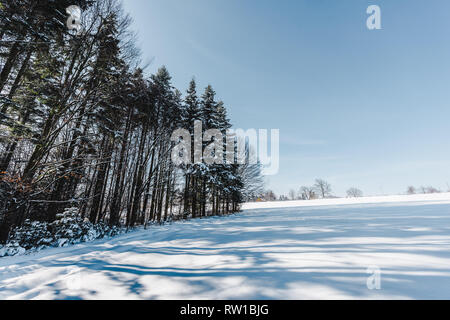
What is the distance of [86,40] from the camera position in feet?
20.3

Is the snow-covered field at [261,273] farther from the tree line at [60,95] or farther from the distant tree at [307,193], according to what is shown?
the distant tree at [307,193]

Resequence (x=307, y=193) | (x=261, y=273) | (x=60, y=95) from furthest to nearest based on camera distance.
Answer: (x=307, y=193)
(x=60, y=95)
(x=261, y=273)

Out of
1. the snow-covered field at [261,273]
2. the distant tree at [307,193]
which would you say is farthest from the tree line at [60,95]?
the distant tree at [307,193]

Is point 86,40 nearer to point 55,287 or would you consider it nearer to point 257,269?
point 55,287

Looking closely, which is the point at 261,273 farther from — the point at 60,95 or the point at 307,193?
the point at 307,193

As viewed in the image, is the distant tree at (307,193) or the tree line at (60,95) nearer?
the tree line at (60,95)

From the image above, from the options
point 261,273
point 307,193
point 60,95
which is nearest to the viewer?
point 261,273

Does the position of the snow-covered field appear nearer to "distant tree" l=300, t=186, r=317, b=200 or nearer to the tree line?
the tree line

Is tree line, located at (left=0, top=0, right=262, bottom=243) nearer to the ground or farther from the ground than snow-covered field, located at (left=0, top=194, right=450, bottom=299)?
farther from the ground

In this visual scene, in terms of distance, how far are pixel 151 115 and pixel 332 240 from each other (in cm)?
1241

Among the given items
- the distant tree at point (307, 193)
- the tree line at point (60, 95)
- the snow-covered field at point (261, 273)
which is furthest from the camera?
the distant tree at point (307, 193)

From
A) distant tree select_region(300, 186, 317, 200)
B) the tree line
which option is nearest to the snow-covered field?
the tree line

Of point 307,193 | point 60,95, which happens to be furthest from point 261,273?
point 307,193
